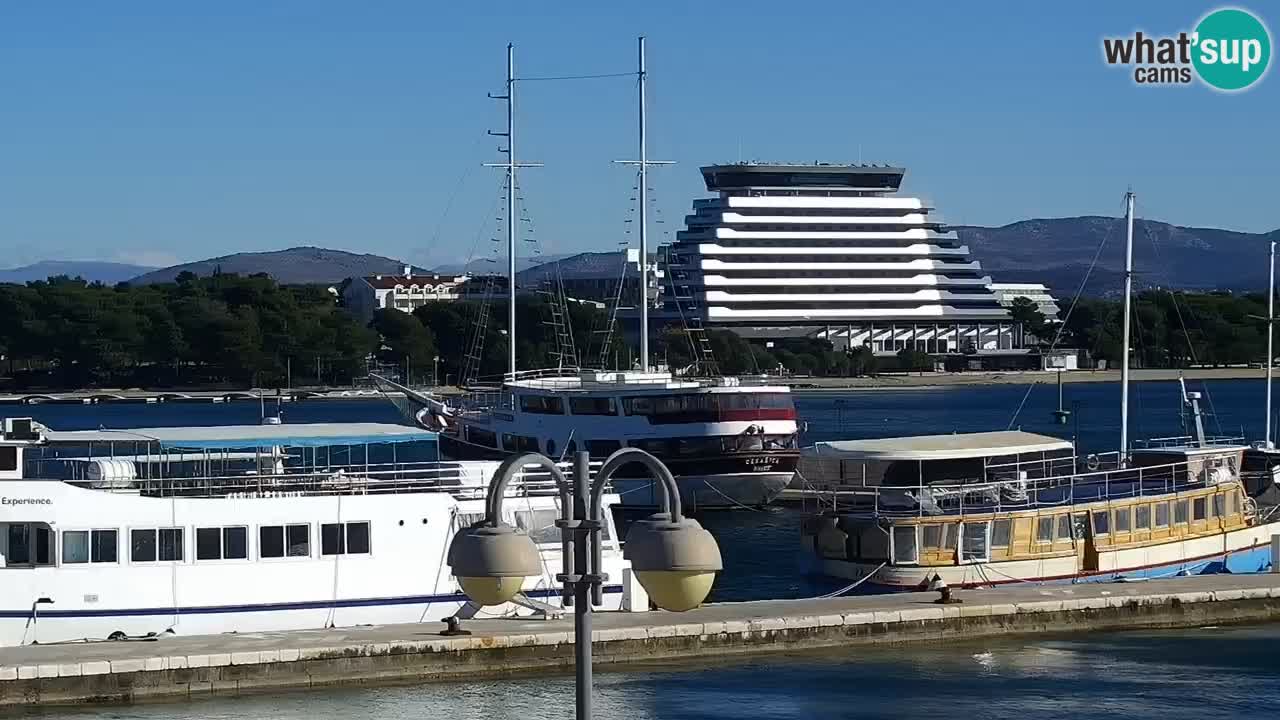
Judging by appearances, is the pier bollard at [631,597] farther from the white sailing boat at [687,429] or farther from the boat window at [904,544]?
the white sailing boat at [687,429]

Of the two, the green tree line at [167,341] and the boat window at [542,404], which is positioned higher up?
the green tree line at [167,341]

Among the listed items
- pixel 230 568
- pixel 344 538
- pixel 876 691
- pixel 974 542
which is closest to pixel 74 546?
pixel 230 568

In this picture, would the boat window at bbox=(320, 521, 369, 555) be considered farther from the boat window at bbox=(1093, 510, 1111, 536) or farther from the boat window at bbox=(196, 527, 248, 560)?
the boat window at bbox=(1093, 510, 1111, 536)

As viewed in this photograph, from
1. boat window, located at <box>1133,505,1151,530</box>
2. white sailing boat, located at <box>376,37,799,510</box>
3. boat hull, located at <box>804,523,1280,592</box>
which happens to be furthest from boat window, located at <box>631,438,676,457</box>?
boat window, located at <box>1133,505,1151,530</box>

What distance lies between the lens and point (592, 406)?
65.9m

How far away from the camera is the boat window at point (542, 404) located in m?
67.1

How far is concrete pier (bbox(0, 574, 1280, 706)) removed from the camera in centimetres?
2964

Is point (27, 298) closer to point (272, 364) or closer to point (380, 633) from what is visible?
point (272, 364)

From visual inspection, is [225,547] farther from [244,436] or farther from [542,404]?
[542,404]

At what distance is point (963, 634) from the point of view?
116 feet

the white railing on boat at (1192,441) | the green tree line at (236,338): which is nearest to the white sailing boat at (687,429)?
the white railing on boat at (1192,441)

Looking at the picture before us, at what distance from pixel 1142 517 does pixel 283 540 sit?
1967cm

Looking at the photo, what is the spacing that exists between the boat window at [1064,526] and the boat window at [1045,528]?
14 cm

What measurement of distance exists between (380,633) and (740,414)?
32727mm
